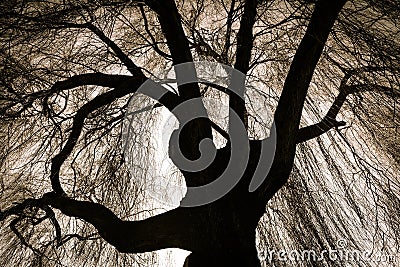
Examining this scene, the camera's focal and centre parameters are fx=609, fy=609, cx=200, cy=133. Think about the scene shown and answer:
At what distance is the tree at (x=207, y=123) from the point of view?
1948 mm

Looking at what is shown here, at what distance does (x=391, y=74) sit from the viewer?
201 cm

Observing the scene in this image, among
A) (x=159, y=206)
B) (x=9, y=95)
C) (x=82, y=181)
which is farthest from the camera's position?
(x=159, y=206)

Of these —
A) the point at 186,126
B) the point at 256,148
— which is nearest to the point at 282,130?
the point at 256,148

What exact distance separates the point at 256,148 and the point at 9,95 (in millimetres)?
827

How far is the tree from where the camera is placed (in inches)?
76.7

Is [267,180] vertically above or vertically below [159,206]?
below

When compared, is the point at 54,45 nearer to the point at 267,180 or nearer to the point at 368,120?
the point at 267,180
